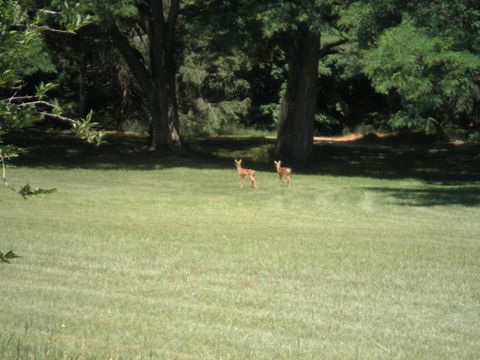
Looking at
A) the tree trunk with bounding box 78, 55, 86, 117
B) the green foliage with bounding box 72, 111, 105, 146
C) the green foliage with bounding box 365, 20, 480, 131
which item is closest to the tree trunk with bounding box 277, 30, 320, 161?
the green foliage with bounding box 365, 20, 480, 131

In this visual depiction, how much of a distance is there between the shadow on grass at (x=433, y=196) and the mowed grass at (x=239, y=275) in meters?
0.12

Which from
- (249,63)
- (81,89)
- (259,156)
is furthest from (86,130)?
(249,63)

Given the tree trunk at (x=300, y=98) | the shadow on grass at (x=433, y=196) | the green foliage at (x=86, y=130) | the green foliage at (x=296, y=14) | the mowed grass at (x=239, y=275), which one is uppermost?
the green foliage at (x=296, y=14)

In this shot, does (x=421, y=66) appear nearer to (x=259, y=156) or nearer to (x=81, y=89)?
(x=259, y=156)

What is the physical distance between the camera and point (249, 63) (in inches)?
1918

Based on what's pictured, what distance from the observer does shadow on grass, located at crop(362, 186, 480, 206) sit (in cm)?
2228

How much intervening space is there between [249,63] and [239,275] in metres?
38.4

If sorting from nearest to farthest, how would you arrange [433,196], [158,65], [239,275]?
[239,275] < [433,196] < [158,65]

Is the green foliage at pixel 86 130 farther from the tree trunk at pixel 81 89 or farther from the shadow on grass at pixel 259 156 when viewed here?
the tree trunk at pixel 81 89

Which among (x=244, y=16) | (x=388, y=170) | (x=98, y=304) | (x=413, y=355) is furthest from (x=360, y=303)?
(x=388, y=170)

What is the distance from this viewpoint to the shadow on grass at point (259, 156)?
3262cm

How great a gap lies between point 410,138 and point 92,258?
37.7m

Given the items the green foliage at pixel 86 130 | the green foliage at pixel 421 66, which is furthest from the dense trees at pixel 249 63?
the green foliage at pixel 86 130

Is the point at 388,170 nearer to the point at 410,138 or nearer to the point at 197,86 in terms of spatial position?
the point at 410,138
